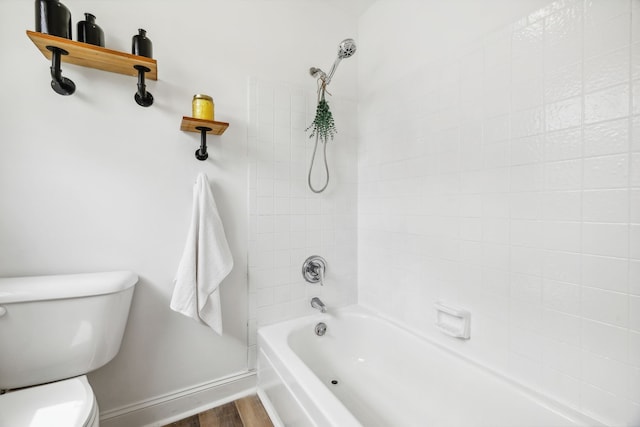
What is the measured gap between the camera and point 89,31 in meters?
1.12

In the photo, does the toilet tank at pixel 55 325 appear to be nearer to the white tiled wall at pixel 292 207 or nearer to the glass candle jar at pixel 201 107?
the white tiled wall at pixel 292 207

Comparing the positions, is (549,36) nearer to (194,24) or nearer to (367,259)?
(367,259)

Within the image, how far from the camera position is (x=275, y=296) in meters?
1.67

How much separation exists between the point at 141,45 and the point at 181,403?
5.76 feet

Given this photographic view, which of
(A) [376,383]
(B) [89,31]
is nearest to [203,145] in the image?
(B) [89,31]

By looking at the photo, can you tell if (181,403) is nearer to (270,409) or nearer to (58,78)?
(270,409)

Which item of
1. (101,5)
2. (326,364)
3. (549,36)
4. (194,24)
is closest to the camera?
(549,36)

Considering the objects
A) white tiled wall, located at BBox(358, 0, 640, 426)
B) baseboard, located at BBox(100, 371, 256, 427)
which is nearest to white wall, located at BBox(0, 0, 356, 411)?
baseboard, located at BBox(100, 371, 256, 427)

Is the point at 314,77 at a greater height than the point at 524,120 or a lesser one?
greater

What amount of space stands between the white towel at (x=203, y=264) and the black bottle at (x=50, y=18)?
72 cm

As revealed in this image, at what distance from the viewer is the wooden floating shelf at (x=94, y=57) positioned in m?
1.01

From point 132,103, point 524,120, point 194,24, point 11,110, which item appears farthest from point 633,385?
point 11,110

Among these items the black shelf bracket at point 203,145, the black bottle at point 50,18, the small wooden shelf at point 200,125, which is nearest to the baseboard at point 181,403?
the black shelf bracket at point 203,145

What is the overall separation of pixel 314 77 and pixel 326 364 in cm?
179
